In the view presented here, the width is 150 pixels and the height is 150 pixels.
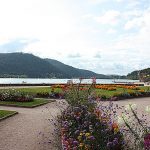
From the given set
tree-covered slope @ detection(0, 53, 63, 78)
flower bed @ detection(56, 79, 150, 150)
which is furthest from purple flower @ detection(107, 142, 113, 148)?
tree-covered slope @ detection(0, 53, 63, 78)

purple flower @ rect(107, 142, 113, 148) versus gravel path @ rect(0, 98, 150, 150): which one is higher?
purple flower @ rect(107, 142, 113, 148)

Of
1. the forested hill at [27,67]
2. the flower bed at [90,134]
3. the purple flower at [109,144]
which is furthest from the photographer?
the forested hill at [27,67]

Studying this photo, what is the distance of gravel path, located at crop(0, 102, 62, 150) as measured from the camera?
1151cm

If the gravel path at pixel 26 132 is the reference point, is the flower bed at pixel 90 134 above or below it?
Answer: above

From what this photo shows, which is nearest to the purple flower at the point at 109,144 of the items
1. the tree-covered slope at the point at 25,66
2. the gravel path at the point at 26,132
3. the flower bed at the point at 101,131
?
the flower bed at the point at 101,131

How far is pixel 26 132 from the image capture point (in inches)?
540

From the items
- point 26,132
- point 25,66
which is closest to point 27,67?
point 25,66

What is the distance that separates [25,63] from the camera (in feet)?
607

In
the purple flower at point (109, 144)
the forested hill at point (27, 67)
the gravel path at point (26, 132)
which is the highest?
the forested hill at point (27, 67)

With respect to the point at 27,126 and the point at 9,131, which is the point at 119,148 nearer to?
the point at 9,131

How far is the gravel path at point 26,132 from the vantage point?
37.8ft

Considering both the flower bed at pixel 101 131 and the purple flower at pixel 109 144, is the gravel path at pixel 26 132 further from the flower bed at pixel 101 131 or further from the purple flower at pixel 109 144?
the purple flower at pixel 109 144

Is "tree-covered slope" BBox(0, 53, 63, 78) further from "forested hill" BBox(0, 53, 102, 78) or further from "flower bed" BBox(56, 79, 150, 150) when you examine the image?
"flower bed" BBox(56, 79, 150, 150)

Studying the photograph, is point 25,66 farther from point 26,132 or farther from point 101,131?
point 101,131
